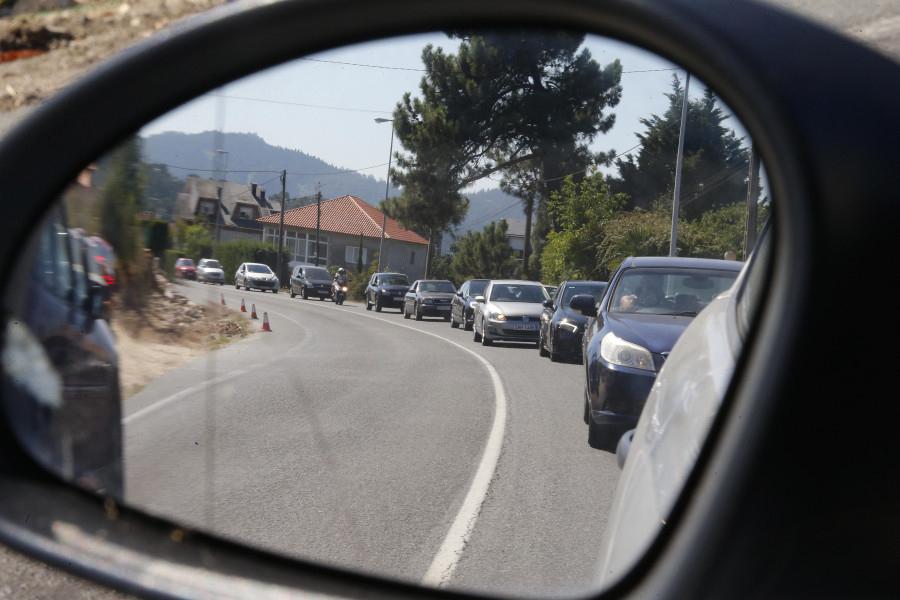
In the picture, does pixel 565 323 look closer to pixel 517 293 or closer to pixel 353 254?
pixel 517 293

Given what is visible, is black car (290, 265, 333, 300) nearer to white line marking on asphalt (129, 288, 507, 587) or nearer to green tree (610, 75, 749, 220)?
white line marking on asphalt (129, 288, 507, 587)

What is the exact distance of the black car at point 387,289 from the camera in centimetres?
232

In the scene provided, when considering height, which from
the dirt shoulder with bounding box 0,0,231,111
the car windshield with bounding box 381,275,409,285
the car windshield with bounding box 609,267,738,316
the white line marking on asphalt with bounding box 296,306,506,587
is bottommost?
the white line marking on asphalt with bounding box 296,306,506,587

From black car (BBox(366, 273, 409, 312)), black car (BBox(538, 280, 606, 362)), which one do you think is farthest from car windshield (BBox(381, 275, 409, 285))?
black car (BBox(538, 280, 606, 362))

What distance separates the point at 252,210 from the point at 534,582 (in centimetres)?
91

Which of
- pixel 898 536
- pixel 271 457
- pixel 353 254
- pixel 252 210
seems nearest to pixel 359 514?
pixel 271 457

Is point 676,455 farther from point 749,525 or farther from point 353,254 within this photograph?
point 353,254

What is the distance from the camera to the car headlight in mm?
1313

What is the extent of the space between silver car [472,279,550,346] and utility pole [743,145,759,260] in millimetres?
618

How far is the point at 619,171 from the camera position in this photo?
145cm

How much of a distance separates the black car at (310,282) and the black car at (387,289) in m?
0.12

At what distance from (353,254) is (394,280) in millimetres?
285

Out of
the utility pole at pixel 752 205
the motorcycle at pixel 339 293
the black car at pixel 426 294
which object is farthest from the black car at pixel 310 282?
the utility pole at pixel 752 205

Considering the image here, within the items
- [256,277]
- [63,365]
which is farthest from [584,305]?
[63,365]
